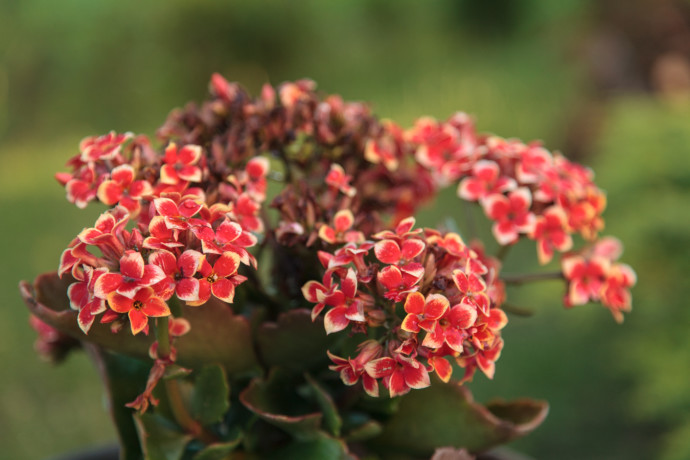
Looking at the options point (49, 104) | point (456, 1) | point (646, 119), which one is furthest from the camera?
point (456, 1)

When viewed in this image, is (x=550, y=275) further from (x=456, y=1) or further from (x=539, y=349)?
(x=456, y=1)

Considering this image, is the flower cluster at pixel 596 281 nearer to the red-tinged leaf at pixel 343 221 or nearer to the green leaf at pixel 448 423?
the green leaf at pixel 448 423

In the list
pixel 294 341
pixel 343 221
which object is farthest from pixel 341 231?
pixel 294 341

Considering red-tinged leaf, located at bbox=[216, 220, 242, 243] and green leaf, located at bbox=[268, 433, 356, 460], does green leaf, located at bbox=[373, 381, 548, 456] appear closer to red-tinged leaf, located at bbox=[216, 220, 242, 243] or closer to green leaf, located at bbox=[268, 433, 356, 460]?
green leaf, located at bbox=[268, 433, 356, 460]

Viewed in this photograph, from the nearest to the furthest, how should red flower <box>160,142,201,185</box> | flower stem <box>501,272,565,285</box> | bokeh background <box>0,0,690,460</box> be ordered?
1. red flower <box>160,142,201,185</box>
2. flower stem <box>501,272,565,285</box>
3. bokeh background <box>0,0,690,460</box>

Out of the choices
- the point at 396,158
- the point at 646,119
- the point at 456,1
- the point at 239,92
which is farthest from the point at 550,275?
the point at 456,1

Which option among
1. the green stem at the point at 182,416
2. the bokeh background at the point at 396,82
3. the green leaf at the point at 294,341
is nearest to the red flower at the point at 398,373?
the green leaf at the point at 294,341

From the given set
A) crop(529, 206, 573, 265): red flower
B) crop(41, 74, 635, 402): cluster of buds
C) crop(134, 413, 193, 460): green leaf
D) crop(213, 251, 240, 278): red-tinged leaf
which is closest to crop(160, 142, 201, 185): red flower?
crop(41, 74, 635, 402): cluster of buds
